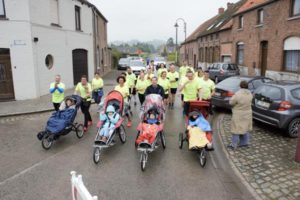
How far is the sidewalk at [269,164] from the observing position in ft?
15.9

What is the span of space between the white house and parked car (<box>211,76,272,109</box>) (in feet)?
30.8

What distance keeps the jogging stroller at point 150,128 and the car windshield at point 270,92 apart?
11.1 ft

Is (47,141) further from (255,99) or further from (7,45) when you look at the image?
(7,45)

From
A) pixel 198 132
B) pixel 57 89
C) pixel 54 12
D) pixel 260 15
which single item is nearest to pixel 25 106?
pixel 57 89

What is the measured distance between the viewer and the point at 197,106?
6965mm

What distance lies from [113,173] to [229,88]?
22.0 ft

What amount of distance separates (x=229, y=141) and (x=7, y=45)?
11486 millimetres

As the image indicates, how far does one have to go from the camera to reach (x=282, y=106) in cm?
737

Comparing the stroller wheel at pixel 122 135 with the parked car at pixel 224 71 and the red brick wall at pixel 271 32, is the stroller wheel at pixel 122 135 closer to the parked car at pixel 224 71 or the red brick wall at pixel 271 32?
the red brick wall at pixel 271 32

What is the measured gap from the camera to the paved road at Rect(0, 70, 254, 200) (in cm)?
474

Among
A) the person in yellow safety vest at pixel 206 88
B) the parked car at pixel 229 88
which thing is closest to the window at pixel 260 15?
the parked car at pixel 229 88

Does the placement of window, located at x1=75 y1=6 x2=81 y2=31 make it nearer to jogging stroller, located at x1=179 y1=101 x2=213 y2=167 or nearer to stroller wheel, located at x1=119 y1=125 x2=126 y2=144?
stroller wheel, located at x1=119 y1=125 x2=126 y2=144

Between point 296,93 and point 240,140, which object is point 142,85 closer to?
point 240,140

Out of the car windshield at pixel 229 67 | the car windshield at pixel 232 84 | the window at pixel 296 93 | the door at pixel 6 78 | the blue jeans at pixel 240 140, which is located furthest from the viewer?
the car windshield at pixel 229 67
